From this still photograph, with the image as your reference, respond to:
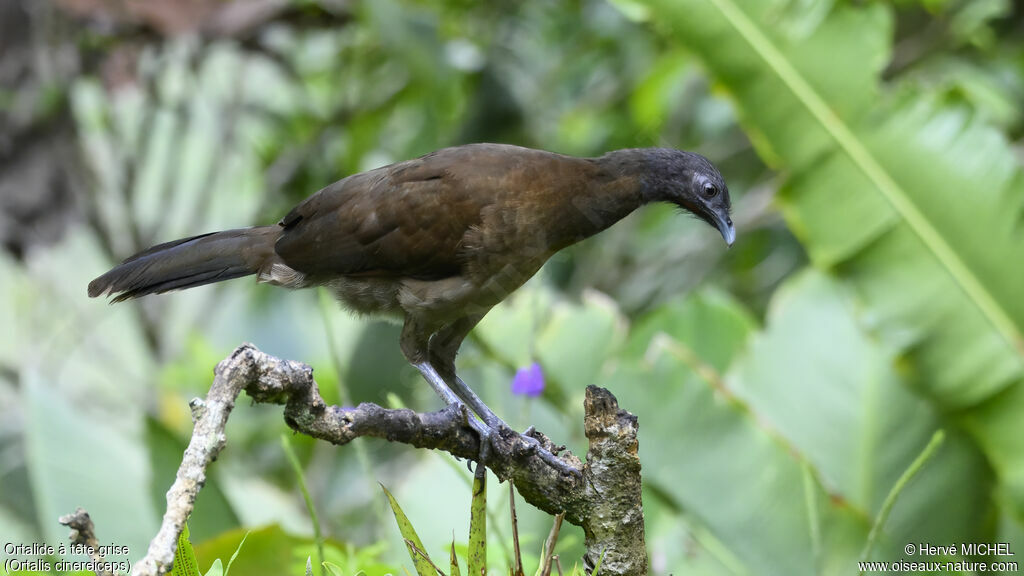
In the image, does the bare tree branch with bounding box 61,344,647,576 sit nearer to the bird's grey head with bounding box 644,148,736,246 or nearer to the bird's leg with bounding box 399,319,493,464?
the bird's leg with bounding box 399,319,493,464

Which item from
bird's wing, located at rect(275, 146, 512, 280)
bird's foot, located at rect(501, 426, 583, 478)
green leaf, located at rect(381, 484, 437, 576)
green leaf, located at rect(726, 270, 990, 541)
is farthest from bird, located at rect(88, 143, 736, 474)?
green leaf, located at rect(726, 270, 990, 541)

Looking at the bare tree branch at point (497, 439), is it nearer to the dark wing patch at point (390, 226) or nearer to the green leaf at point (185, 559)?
the green leaf at point (185, 559)

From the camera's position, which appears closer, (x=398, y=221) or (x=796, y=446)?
(x=398, y=221)

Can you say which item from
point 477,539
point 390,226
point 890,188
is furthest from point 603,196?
point 890,188

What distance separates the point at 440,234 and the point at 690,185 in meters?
0.52

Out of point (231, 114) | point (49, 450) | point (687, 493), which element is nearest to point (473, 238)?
point (687, 493)

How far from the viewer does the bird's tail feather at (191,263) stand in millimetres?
1873

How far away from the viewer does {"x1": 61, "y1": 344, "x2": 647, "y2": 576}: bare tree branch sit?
1.22 metres

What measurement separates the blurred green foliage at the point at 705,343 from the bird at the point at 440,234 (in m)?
0.22

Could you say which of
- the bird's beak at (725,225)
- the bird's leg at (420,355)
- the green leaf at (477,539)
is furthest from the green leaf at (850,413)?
the green leaf at (477,539)

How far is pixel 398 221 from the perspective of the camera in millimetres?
2059

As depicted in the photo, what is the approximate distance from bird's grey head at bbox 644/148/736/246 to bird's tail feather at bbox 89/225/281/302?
802 mm

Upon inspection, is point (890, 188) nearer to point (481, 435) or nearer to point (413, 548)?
point (481, 435)

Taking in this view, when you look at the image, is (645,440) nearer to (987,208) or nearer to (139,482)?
(987,208)
